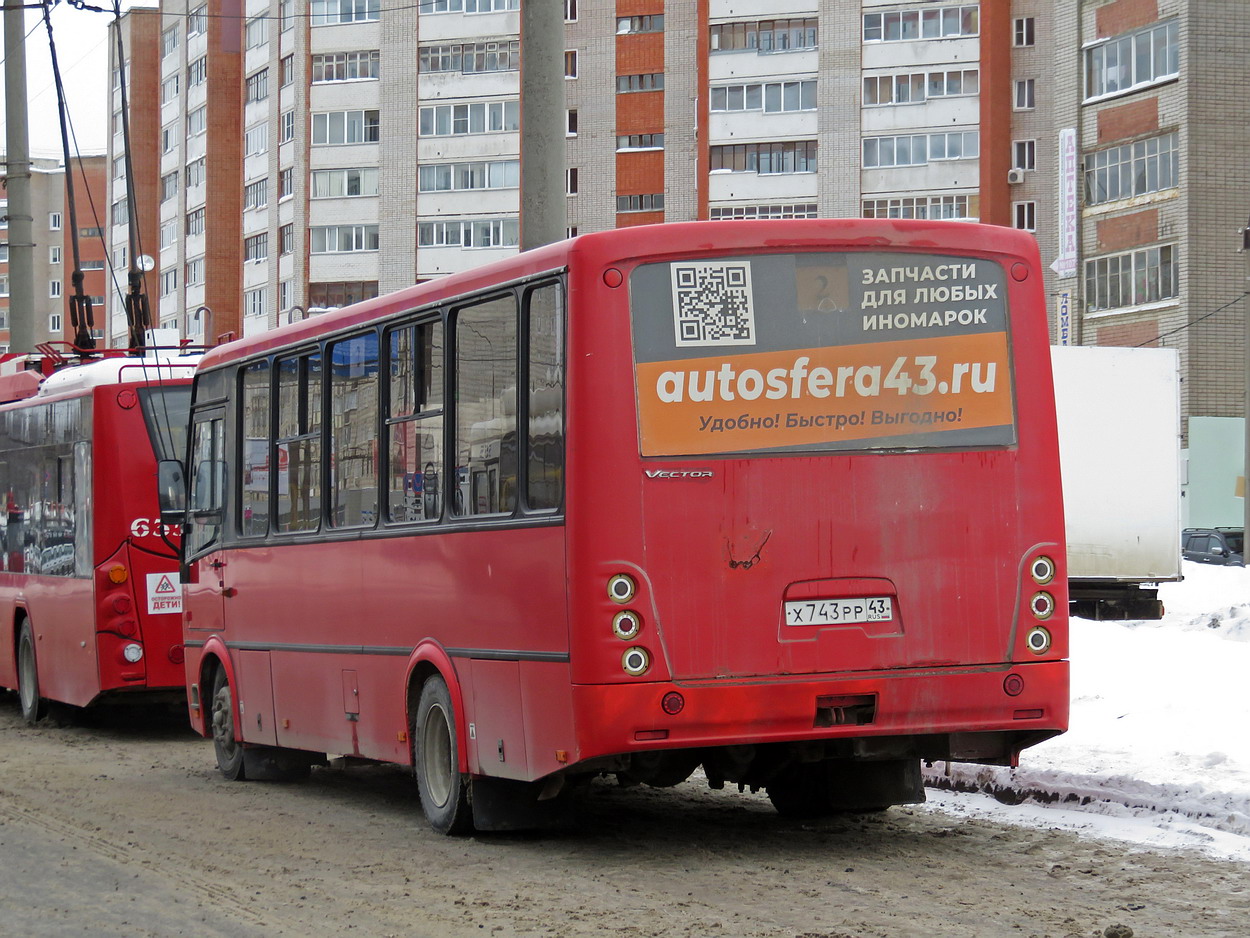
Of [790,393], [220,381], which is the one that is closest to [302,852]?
[790,393]

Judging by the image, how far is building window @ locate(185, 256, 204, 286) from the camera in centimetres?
9319

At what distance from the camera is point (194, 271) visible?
94250mm

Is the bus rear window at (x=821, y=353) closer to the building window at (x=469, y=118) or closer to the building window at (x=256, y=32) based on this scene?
the building window at (x=469, y=118)

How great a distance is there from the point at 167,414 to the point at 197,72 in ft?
262

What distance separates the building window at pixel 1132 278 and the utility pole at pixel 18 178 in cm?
3497

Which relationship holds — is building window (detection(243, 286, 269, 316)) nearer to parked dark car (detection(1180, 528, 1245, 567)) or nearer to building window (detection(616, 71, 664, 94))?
building window (detection(616, 71, 664, 94))

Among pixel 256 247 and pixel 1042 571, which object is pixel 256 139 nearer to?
pixel 256 247

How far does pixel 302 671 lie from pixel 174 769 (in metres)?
2.79

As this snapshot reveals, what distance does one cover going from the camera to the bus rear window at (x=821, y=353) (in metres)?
8.75

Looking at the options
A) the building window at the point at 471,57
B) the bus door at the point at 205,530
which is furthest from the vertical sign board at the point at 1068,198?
the bus door at the point at 205,530

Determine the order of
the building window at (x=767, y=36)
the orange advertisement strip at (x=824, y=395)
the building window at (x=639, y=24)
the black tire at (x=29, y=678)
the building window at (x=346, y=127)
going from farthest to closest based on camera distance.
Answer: the building window at (x=346, y=127) < the building window at (x=639, y=24) < the building window at (x=767, y=36) < the black tire at (x=29, y=678) < the orange advertisement strip at (x=824, y=395)

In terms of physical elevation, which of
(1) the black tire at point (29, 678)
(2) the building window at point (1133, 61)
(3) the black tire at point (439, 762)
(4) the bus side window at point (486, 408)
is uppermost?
(2) the building window at point (1133, 61)

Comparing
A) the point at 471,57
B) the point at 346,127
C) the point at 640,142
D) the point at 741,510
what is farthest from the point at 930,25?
the point at 741,510

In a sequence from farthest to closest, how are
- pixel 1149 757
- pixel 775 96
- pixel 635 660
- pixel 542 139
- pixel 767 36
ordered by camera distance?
1. pixel 767 36
2. pixel 775 96
3. pixel 542 139
4. pixel 1149 757
5. pixel 635 660
